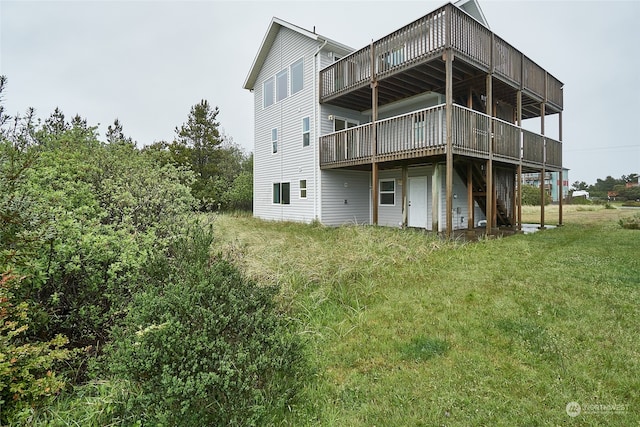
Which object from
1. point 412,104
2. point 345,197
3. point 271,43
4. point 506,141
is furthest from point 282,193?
point 506,141

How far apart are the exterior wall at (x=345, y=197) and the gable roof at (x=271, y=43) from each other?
5402 mm

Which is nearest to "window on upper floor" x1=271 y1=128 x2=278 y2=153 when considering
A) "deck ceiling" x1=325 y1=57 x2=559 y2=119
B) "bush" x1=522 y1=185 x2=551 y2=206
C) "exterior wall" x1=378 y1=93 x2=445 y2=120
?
"deck ceiling" x1=325 y1=57 x2=559 y2=119

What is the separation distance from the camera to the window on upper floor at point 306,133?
14145 mm

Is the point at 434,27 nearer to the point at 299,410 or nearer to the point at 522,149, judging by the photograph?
the point at 522,149

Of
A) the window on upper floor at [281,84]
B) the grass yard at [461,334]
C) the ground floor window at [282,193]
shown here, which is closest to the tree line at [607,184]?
the ground floor window at [282,193]

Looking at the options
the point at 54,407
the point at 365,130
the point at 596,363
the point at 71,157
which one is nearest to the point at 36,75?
the point at 71,157

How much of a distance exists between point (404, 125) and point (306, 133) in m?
5.53

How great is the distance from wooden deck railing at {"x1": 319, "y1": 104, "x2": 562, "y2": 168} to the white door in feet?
9.28

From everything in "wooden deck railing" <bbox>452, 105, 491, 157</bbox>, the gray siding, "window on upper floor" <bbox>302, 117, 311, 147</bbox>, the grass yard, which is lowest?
the grass yard

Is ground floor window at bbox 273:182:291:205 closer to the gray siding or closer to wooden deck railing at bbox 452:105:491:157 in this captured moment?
the gray siding

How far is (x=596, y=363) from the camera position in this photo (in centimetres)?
280

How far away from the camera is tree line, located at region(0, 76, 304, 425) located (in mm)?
2123

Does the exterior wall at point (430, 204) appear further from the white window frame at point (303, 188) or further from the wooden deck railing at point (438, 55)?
the wooden deck railing at point (438, 55)

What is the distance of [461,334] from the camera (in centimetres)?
348
